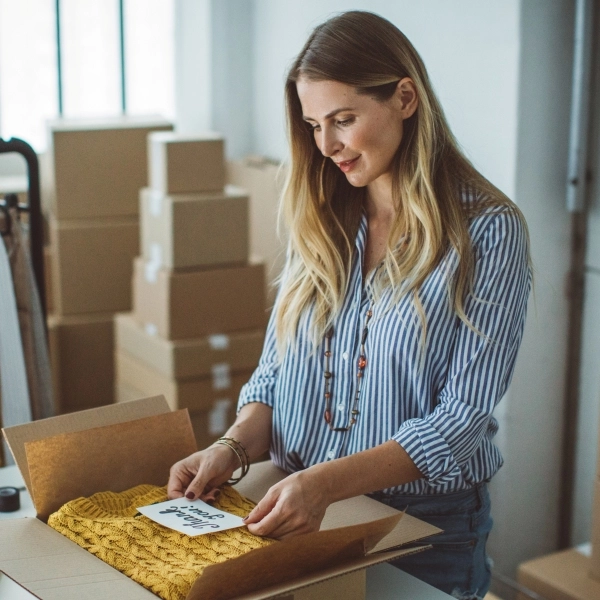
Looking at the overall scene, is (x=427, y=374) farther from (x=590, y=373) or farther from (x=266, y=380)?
(x=590, y=373)

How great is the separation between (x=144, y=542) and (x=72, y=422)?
25 cm

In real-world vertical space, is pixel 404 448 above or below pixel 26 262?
below

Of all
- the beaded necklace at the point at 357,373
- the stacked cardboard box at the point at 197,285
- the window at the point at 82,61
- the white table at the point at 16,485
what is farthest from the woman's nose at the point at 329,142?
the window at the point at 82,61

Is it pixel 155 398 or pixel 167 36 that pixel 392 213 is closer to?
pixel 155 398

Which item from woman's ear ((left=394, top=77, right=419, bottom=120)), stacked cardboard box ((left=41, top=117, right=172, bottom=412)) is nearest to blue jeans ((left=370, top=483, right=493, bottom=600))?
woman's ear ((left=394, top=77, right=419, bottom=120))

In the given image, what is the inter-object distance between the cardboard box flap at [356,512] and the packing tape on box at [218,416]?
5.04 feet

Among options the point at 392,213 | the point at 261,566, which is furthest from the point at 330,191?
the point at 261,566

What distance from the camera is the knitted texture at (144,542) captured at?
41.2 inches

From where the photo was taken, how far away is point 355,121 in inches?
52.9

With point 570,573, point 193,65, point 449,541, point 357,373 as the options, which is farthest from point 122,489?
point 193,65

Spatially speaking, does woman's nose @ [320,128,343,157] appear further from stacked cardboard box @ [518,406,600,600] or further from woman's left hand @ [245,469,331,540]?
stacked cardboard box @ [518,406,600,600]

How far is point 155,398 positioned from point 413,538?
45 centimetres

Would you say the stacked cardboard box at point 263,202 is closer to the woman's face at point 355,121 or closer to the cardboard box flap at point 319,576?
the woman's face at point 355,121

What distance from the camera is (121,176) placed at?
3.32m
